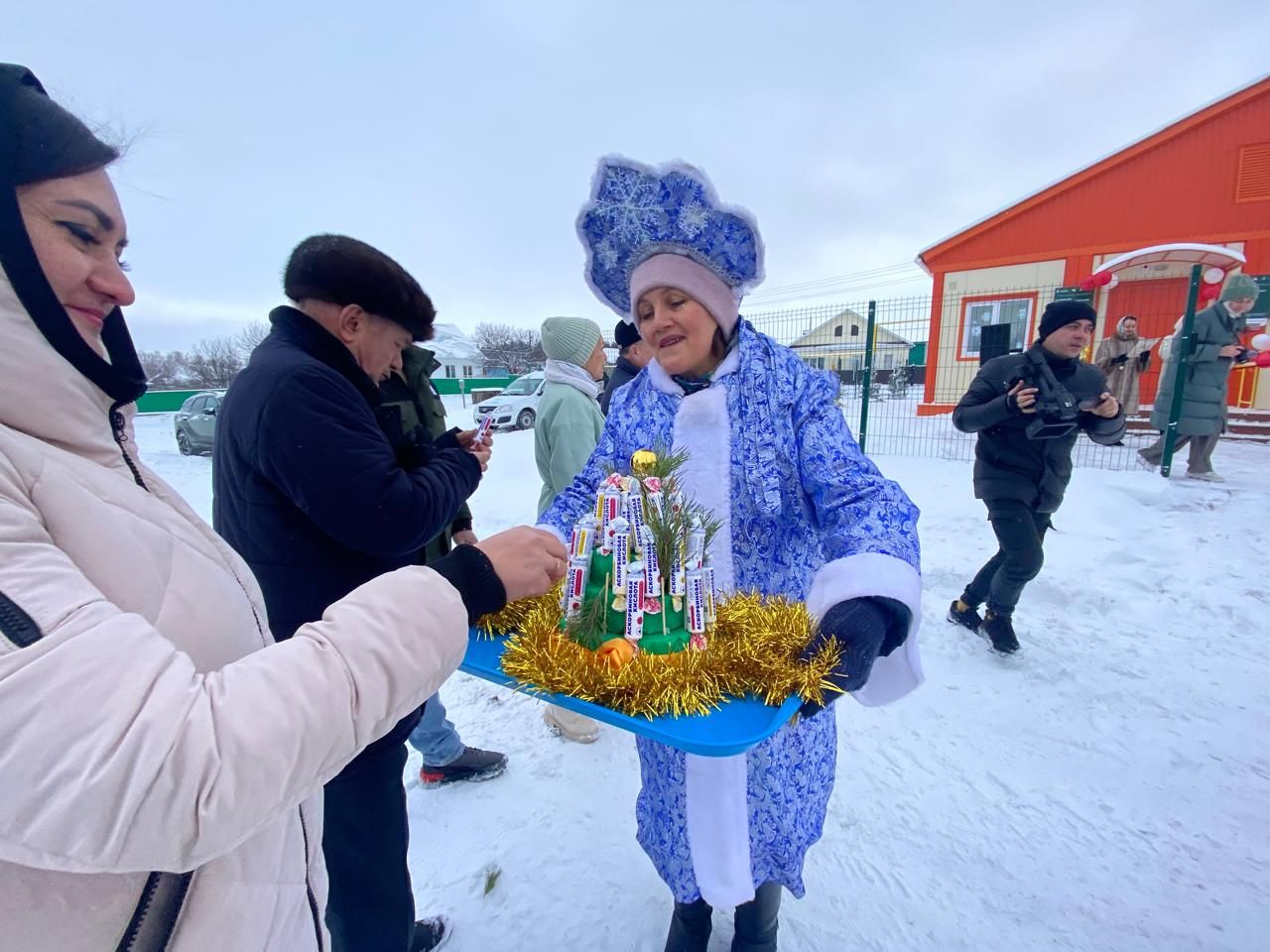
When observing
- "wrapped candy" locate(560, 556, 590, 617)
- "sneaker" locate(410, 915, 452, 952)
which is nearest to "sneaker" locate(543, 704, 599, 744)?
"sneaker" locate(410, 915, 452, 952)

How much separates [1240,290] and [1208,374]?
0.90m

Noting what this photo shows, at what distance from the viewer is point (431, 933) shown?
6.04ft

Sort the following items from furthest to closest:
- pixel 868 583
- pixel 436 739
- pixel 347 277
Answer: pixel 436 739, pixel 347 277, pixel 868 583

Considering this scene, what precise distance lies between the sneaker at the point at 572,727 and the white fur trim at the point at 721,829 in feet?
4.76

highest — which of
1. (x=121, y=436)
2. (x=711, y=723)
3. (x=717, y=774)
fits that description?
(x=121, y=436)

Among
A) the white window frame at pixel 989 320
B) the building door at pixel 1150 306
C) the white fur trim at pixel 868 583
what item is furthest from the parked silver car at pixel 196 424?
the building door at pixel 1150 306

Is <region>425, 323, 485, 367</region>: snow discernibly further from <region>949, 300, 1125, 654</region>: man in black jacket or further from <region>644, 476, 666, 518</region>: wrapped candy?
<region>644, 476, 666, 518</region>: wrapped candy

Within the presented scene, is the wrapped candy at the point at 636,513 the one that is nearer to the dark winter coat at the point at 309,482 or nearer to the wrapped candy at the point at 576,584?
the wrapped candy at the point at 576,584

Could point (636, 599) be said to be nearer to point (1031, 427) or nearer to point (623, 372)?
point (623, 372)

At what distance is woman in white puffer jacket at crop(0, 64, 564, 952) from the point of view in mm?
493

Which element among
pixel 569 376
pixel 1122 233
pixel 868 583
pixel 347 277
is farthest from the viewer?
pixel 1122 233

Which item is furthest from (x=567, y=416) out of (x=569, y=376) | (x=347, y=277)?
(x=347, y=277)

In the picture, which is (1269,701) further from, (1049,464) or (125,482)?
(125,482)

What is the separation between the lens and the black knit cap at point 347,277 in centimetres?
151
